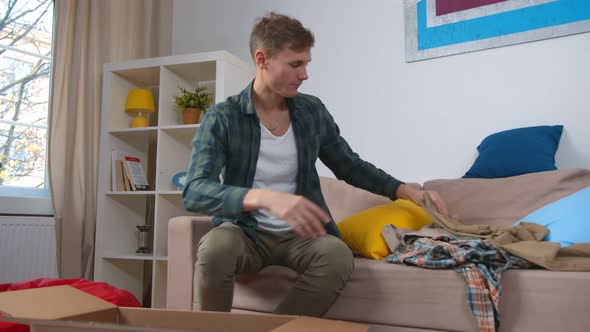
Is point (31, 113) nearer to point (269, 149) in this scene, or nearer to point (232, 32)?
point (232, 32)

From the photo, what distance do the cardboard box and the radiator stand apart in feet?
5.56

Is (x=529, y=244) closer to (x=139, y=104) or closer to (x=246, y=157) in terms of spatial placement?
(x=246, y=157)

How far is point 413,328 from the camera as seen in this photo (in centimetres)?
135

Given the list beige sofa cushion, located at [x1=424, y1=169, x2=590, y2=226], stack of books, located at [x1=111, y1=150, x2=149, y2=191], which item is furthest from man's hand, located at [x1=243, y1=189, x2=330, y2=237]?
stack of books, located at [x1=111, y1=150, x2=149, y2=191]

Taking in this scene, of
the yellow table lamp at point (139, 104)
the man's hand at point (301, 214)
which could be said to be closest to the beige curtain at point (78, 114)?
the yellow table lamp at point (139, 104)

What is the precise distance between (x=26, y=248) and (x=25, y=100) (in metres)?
0.82

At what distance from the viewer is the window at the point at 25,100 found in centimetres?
266

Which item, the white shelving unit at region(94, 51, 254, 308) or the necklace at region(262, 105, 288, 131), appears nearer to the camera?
the necklace at region(262, 105, 288, 131)

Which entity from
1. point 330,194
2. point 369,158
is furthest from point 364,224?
point 369,158

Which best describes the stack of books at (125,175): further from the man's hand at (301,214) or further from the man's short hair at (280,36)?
the man's hand at (301,214)

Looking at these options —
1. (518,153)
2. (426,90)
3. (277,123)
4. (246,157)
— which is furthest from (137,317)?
(426,90)

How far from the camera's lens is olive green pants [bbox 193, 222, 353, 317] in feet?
4.09

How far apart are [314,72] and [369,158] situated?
0.60 metres

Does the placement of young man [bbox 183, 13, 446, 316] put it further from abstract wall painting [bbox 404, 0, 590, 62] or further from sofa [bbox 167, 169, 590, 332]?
abstract wall painting [bbox 404, 0, 590, 62]
